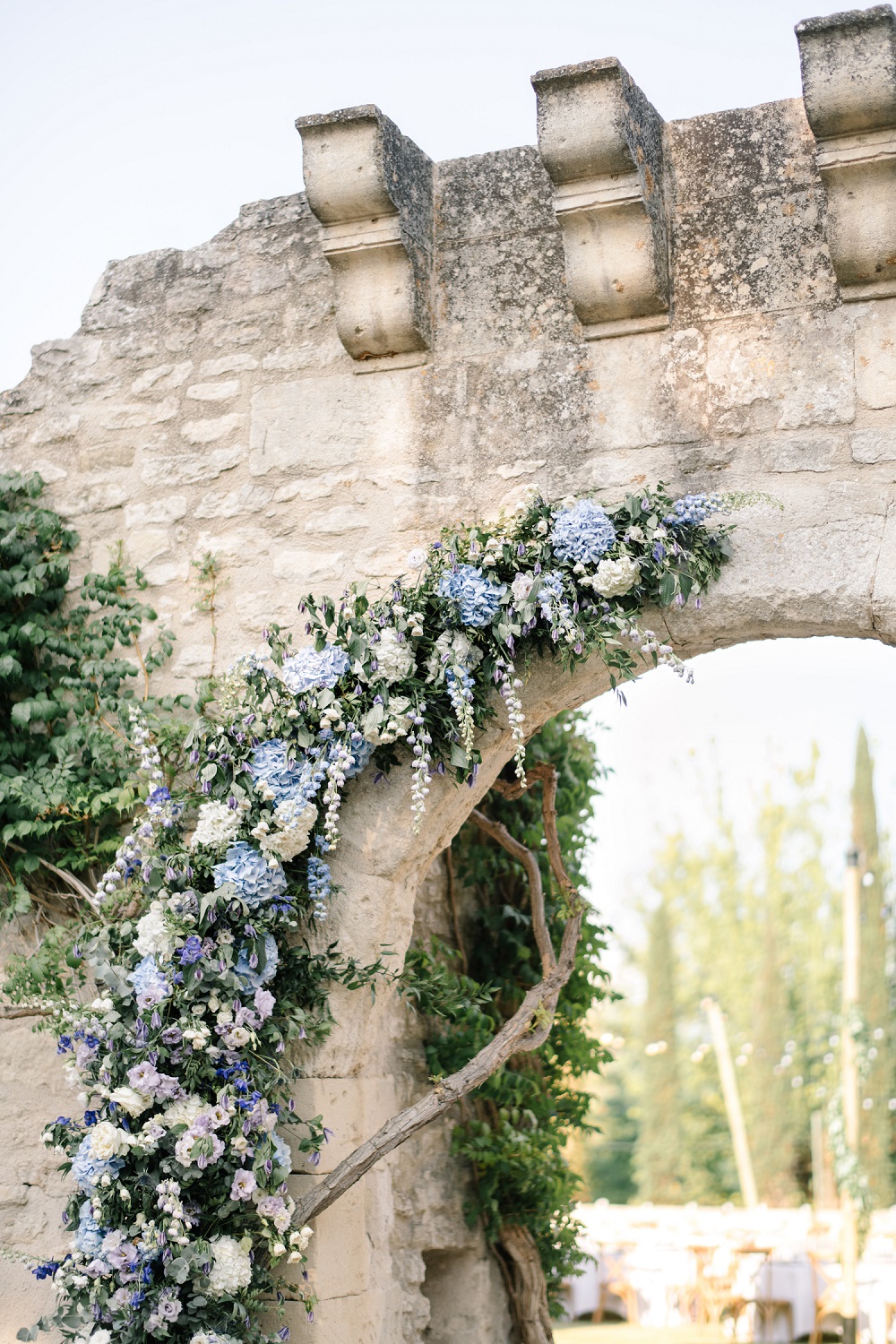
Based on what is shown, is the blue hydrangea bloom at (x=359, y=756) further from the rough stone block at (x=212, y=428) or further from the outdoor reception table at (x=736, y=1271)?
the outdoor reception table at (x=736, y=1271)

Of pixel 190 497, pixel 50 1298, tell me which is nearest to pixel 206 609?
pixel 190 497

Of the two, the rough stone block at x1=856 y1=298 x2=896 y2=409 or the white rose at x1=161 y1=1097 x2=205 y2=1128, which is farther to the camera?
the rough stone block at x1=856 y1=298 x2=896 y2=409

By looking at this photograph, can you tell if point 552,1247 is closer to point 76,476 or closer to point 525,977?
point 525,977

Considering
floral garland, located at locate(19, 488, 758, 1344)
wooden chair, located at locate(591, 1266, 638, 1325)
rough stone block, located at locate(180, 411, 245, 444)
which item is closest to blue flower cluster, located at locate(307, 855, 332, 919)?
floral garland, located at locate(19, 488, 758, 1344)

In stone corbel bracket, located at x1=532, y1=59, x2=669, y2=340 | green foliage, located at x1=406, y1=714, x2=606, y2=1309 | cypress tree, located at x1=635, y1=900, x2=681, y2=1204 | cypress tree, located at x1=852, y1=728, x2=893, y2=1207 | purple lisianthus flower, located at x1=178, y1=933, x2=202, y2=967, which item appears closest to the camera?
purple lisianthus flower, located at x1=178, y1=933, x2=202, y2=967

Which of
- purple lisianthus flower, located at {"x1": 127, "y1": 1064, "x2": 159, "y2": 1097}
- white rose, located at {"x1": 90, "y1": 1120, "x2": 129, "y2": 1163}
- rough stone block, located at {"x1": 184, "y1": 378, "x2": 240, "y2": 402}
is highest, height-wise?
rough stone block, located at {"x1": 184, "y1": 378, "x2": 240, "y2": 402}

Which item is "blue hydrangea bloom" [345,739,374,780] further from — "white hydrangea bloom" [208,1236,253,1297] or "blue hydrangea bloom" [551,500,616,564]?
"white hydrangea bloom" [208,1236,253,1297]

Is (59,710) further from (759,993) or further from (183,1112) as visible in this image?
(759,993)

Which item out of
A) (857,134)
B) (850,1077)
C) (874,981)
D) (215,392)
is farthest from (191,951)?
(874,981)

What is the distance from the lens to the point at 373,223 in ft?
10.1

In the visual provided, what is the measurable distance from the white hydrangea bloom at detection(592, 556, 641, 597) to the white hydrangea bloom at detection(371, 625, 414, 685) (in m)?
0.41

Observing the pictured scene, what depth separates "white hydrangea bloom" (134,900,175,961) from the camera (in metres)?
2.73

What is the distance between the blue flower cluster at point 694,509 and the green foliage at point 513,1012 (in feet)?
4.40

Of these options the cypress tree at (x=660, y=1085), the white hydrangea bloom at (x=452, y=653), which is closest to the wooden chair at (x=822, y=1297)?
the white hydrangea bloom at (x=452, y=653)
